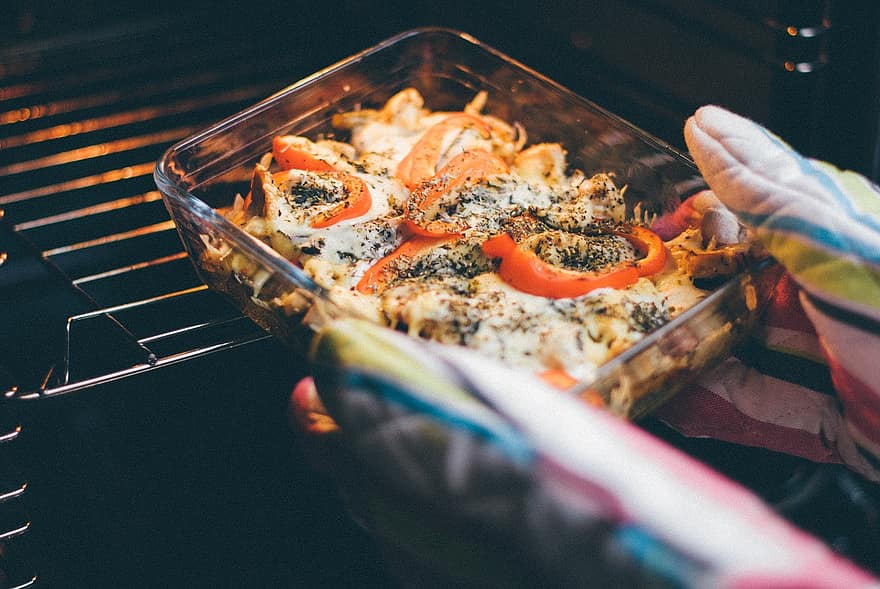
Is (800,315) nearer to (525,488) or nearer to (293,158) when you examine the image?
(525,488)

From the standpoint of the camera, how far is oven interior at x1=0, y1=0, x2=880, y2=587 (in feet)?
3.12

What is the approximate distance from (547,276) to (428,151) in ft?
0.98

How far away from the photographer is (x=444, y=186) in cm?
99

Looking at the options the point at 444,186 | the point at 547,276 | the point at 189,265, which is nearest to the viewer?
the point at 547,276

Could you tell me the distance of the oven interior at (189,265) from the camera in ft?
3.12

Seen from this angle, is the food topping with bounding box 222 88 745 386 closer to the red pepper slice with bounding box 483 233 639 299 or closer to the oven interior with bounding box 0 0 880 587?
the red pepper slice with bounding box 483 233 639 299

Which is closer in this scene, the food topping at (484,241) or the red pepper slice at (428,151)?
the food topping at (484,241)

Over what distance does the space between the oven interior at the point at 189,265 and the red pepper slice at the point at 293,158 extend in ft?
0.62

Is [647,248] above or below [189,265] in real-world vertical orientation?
above

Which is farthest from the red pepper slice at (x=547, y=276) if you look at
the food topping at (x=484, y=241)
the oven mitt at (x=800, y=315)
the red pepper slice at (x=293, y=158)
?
the red pepper slice at (x=293, y=158)

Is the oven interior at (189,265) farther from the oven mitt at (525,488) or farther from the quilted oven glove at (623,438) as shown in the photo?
the oven mitt at (525,488)

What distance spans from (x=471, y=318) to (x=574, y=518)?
0.93 feet

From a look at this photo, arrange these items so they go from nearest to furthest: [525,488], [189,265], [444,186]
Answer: [525,488] → [444,186] → [189,265]

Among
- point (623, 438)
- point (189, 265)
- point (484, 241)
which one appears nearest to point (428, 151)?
point (484, 241)
